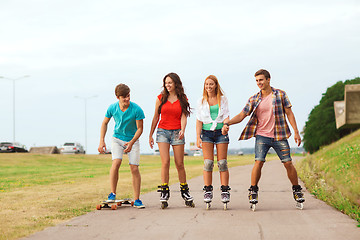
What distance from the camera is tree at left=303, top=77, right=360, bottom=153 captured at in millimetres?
55062

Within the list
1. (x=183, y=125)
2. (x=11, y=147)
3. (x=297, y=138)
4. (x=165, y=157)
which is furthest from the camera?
(x=11, y=147)

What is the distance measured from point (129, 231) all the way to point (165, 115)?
264 cm

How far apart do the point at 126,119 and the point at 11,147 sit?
43701mm

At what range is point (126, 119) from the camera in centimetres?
806

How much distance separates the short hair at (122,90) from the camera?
316 inches

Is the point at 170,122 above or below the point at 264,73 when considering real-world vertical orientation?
below

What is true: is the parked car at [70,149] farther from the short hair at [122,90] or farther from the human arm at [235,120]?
the human arm at [235,120]

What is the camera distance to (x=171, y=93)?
805cm

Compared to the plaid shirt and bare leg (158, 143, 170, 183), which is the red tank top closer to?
bare leg (158, 143, 170, 183)

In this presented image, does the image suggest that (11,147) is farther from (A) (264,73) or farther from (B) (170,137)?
(A) (264,73)

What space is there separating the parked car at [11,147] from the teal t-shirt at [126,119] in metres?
43.3

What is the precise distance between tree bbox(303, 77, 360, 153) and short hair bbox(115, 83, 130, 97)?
50276 mm

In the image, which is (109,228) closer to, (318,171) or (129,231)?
(129,231)

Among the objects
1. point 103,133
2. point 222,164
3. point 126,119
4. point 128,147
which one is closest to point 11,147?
point 103,133
